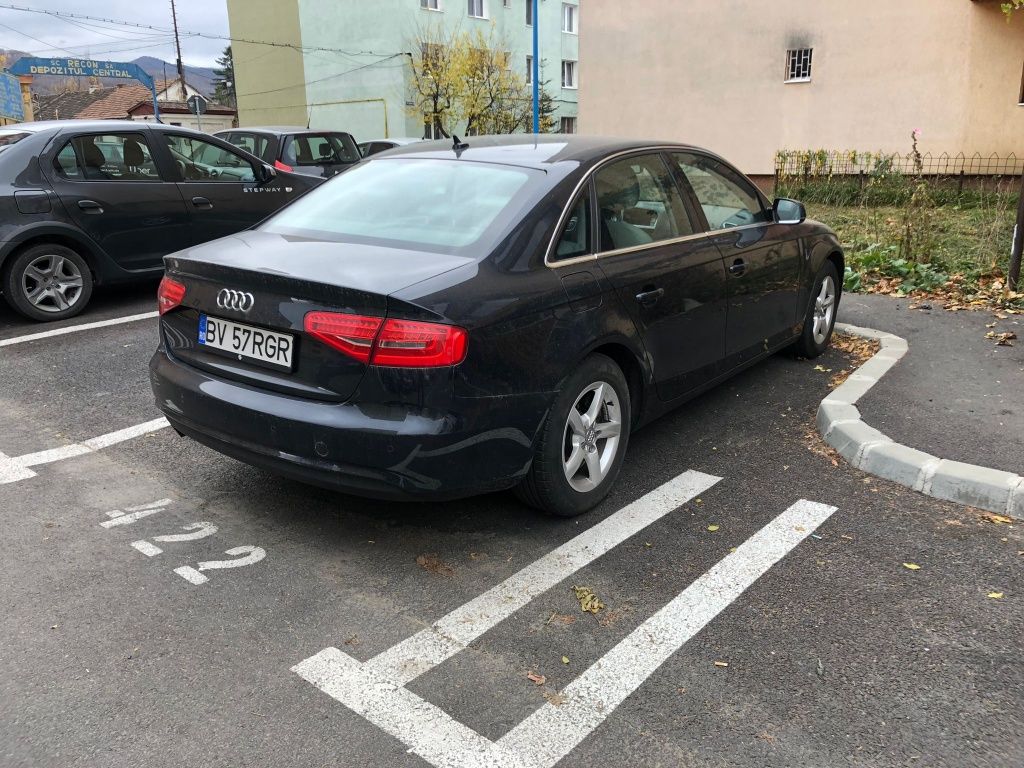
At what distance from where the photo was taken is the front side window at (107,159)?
Result: 733 cm

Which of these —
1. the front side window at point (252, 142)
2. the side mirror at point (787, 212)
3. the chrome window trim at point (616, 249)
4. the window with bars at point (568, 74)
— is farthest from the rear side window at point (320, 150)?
the window with bars at point (568, 74)

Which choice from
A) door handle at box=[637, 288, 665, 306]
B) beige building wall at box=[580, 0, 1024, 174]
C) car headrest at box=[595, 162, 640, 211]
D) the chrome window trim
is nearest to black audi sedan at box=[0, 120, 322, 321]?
the chrome window trim

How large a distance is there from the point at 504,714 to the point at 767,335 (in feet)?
11.3

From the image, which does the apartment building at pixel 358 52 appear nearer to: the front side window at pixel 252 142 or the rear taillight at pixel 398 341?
the front side window at pixel 252 142

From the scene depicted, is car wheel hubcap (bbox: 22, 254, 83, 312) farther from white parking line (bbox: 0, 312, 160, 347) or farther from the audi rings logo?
the audi rings logo

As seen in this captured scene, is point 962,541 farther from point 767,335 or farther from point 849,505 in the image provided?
point 767,335

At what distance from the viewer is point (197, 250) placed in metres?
3.78

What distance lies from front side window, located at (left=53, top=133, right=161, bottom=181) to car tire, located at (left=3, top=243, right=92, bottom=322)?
69cm

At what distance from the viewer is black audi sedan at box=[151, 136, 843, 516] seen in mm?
3098

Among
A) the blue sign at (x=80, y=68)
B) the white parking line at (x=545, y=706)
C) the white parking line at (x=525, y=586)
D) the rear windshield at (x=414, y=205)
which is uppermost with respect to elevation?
the blue sign at (x=80, y=68)

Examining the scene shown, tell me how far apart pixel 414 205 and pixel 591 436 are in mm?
1338

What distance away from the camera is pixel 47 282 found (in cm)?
729

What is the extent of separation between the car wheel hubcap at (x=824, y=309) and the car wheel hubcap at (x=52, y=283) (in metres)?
6.21

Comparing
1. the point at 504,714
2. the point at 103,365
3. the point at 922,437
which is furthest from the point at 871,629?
the point at 103,365
